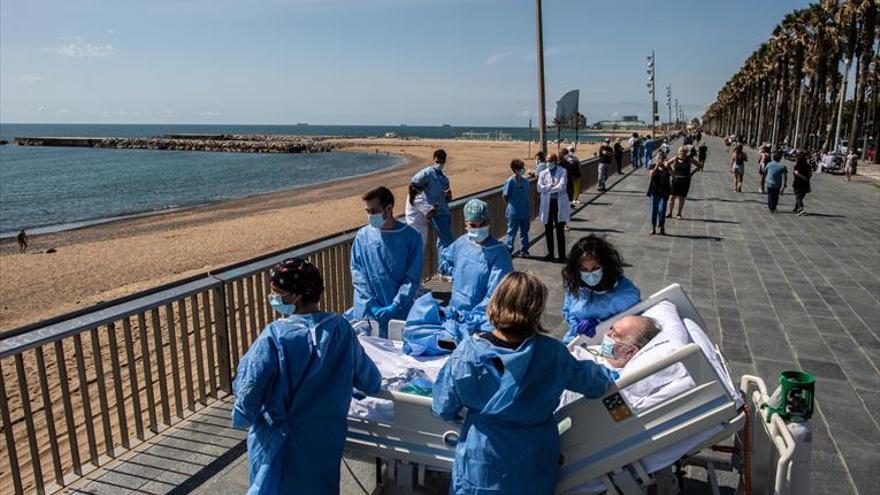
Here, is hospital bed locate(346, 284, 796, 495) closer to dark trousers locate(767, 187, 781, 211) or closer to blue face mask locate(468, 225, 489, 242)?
blue face mask locate(468, 225, 489, 242)

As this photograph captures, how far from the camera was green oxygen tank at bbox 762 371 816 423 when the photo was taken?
2.60 meters

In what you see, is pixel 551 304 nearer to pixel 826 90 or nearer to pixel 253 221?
pixel 253 221

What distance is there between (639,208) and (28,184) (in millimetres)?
49627

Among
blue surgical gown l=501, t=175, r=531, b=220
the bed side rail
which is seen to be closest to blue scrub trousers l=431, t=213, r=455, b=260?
blue surgical gown l=501, t=175, r=531, b=220

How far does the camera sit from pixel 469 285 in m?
4.54

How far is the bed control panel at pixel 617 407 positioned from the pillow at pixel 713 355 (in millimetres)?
420

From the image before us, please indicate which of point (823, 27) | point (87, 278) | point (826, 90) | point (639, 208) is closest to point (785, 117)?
point (826, 90)

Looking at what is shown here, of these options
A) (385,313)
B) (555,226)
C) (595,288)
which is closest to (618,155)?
(555,226)

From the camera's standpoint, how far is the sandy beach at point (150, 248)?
14335 millimetres

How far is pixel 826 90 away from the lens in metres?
49.6

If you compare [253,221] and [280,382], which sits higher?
[280,382]

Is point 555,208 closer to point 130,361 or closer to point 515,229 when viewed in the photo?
point 515,229

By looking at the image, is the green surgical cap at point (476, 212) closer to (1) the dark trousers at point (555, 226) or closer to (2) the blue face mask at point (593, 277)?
(2) the blue face mask at point (593, 277)

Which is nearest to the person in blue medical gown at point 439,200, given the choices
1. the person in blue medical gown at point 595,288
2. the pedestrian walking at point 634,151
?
the person in blue medical gown at point 595,288
